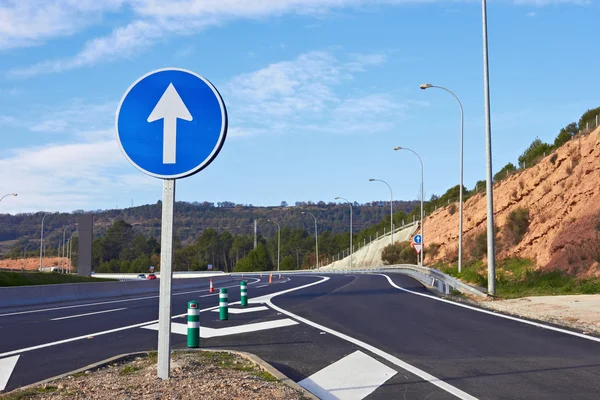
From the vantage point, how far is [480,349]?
34.8 feet

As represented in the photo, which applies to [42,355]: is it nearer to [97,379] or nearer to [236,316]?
[97,379]

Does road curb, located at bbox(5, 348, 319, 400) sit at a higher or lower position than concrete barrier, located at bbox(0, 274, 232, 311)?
higher

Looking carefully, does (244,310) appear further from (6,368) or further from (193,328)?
(6,368)

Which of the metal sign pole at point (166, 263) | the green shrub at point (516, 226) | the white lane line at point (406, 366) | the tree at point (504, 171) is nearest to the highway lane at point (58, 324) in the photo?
the white lane line at point (406, 366)

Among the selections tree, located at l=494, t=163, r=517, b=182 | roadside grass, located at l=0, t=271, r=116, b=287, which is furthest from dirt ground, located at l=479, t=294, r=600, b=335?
tree, located at l=494, t=163, r=517, b=182

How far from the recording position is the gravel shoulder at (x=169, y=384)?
6.25 m

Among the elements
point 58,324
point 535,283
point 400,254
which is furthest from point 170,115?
point 400,254

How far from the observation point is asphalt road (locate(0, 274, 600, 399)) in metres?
7.84

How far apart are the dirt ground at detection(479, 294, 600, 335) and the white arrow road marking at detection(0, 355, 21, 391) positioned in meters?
9.46

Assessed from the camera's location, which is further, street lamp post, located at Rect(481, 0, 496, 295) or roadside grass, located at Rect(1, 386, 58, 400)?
street lamp post, located at Rect(481, 0, 496, 295)

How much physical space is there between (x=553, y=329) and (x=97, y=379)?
8.93 metres

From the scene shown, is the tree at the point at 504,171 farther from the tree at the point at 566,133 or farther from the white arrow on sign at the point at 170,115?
the white arrow on sign at the point at 170,115

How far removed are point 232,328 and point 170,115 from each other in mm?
8448

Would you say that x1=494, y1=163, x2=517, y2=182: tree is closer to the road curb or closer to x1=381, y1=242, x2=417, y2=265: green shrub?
x1=381, y1=242, x2=417, y2=265: green shrub
